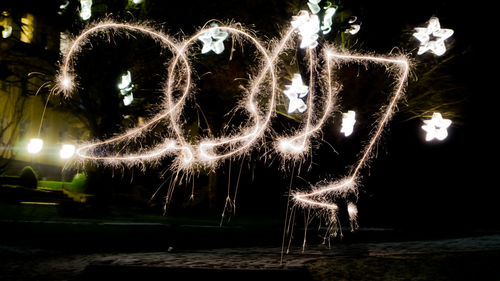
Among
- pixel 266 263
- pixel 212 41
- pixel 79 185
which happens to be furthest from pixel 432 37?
pixel 79 185

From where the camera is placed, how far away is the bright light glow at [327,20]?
10.3 m

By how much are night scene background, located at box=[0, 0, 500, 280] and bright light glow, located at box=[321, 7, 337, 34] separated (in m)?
0.23

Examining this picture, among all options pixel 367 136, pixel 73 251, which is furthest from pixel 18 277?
pixel 367 136

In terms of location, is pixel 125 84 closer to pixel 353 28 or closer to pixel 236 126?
pixel 236 126

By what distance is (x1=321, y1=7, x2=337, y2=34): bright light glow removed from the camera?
10281mm

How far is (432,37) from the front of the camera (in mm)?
10977

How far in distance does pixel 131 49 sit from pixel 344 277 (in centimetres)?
1320

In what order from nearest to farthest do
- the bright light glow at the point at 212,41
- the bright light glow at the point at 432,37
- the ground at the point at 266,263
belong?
1. the ground at the point at 266,263
2. the bright light glow at the point at 212,41
3. the bright light glow at the point at 432,37

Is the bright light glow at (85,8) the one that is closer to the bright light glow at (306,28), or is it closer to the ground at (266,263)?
the bright light glow at (306,28)

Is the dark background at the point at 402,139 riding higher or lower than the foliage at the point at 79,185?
higher

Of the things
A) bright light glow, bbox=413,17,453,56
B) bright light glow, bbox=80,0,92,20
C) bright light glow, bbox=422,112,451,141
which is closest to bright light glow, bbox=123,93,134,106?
bright light glow, bbox=80,0,92,20

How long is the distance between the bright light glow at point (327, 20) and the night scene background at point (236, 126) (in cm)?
23

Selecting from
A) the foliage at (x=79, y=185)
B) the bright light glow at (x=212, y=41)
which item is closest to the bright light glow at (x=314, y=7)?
the bright light glow at (x=212, y=41)

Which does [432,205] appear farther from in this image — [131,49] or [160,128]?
[131,49]
